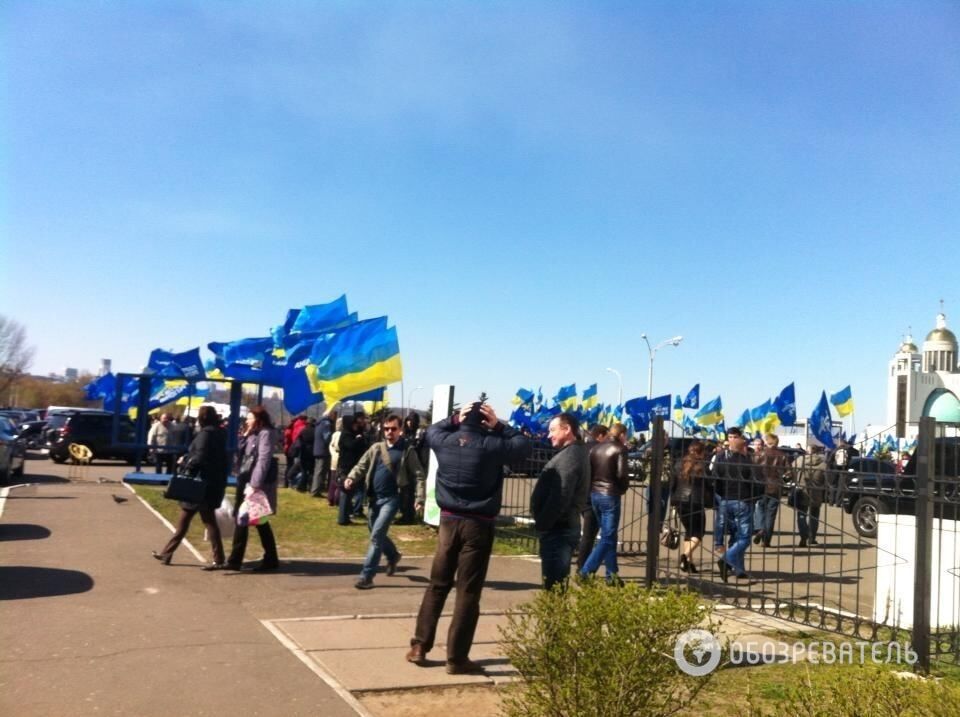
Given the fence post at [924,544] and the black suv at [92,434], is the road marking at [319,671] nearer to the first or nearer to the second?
the fence post at [924,544]

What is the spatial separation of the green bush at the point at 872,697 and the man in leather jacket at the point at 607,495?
6000 mm

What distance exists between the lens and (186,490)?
32.9ft

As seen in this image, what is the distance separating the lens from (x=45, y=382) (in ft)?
385

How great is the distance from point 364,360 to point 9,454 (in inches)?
303

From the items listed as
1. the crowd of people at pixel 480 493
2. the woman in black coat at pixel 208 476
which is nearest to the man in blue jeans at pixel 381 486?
the crowd of people at pixel 480 493

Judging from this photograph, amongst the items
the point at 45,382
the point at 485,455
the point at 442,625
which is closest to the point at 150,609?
the point at 442,625

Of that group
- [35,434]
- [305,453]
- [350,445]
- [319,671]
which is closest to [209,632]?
[319,671]

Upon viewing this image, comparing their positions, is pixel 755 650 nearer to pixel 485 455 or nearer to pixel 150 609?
pixel 485 455

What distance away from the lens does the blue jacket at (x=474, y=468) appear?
6.32m

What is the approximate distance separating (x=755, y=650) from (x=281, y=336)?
77.9ft

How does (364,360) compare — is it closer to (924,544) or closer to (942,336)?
(924,544)

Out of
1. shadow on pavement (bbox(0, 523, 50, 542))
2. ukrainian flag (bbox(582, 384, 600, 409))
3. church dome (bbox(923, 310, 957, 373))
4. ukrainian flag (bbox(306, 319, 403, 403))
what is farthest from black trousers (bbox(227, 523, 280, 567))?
church dome (bbox(923, 310, 957, 373))

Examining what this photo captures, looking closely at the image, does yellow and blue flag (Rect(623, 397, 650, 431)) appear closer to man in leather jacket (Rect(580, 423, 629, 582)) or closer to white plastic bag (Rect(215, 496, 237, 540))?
man in leather jacket (Rect(580, 423, 629, 582))

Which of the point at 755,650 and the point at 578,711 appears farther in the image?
the point at 755,650
